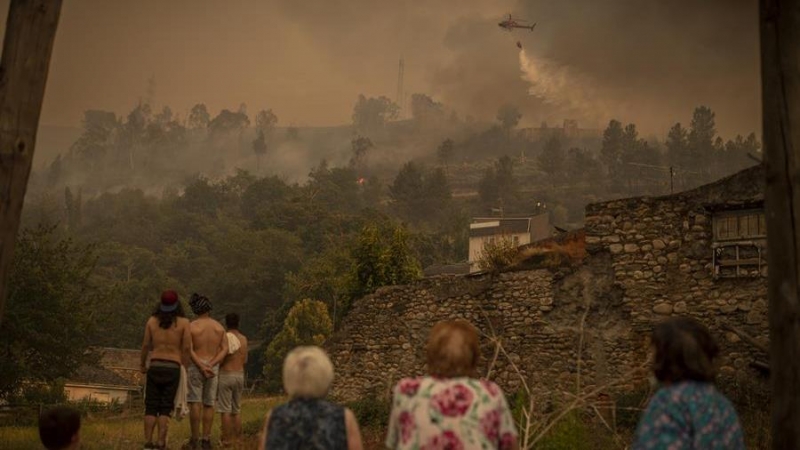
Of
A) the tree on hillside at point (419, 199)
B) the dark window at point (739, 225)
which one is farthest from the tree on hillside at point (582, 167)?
the dark window at point (739, 225)

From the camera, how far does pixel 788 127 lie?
6000mm

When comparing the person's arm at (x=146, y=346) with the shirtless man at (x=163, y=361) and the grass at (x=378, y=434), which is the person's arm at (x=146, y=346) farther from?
the grass at (x=378, y=434)

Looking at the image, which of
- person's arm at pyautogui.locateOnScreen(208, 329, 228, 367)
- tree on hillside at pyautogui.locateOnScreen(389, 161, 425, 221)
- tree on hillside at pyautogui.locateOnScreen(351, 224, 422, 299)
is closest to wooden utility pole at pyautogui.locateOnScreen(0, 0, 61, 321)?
person's arm at pyautogui.locateOnScreen(208, 329, 228, 367)

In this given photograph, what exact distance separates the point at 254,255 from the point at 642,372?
265 feet

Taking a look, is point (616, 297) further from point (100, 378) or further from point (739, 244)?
point (100, 378)

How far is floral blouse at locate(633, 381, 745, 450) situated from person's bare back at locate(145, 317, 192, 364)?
616 centimetres

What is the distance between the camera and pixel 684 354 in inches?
199

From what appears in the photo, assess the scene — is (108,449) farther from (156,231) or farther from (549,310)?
(156,231)

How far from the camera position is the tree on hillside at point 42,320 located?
32.0m

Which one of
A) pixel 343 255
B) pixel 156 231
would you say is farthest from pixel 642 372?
pixel 156 231

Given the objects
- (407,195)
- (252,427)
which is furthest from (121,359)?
(407,195)

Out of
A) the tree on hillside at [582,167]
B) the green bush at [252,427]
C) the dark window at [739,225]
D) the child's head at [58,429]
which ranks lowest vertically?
the green bush at [252,427]

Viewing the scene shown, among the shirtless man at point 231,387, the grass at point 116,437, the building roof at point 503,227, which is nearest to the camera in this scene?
the shirtless man at point 231,387

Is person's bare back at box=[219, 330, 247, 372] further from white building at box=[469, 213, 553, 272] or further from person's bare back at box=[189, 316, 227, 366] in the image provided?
white building at box=[469, 213, 553, 272]
